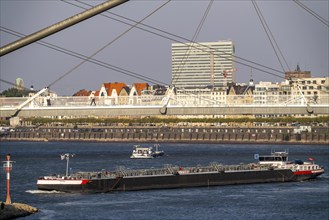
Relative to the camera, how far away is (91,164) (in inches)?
3553

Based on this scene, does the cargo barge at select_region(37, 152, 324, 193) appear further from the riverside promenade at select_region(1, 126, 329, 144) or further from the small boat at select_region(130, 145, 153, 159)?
the riverside promenade at select_region(1, 126, 329, 144)

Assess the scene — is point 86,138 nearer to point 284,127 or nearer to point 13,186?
point 284,127

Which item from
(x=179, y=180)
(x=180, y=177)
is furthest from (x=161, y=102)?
(x=179, y=180)

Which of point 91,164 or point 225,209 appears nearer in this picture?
point 225,209

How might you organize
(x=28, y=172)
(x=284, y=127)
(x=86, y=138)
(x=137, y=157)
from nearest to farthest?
(x=28, y=172), (x=137, y=157), (x=284, y=127), (x=86, y=138)

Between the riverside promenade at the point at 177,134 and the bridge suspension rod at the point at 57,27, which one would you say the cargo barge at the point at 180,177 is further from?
the riverside promenade at the point at 177,134

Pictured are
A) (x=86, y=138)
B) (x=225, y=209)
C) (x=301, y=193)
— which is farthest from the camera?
(x=86, y=138)

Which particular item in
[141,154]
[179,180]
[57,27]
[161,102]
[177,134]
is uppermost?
[177,134]

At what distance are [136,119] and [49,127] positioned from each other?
55.8 ft

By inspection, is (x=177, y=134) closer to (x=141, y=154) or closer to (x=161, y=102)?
(x=141, y=154)

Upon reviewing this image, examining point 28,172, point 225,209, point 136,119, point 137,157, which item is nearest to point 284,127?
point 136,119

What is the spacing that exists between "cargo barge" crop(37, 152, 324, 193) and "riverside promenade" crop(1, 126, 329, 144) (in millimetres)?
80521

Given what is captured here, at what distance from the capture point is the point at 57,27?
11.8 metres

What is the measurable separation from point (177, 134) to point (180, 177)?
104m
